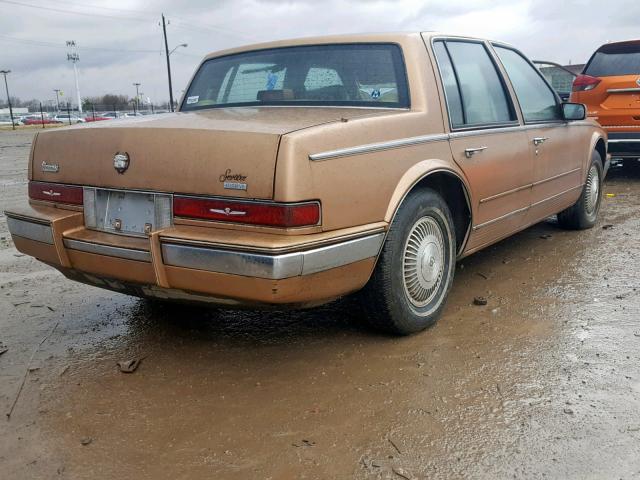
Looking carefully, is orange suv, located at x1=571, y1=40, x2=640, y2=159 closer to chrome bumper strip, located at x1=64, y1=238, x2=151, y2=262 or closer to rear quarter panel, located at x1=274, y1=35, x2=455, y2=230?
rear quarter panel, located at x1=274, y1=35, x2=455, y2=230

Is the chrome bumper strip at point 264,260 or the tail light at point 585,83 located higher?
the tail light at point 585,83

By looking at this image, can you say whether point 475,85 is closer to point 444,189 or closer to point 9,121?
point 444,189

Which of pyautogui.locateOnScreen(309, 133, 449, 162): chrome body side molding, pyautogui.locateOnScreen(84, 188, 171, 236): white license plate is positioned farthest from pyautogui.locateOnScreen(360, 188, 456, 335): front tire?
pyautogui.locateOnScreen(84, 188, 171, 236): white license plate

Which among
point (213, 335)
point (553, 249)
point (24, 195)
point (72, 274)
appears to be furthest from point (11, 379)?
point (24, 195)

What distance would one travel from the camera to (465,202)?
3.59 meters

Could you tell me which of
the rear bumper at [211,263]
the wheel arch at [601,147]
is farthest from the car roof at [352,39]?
the wheel arch at [601,147]

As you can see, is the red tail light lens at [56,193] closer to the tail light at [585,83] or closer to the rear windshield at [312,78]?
the rear windshield at [312,78]

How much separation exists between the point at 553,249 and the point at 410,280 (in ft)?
7.77

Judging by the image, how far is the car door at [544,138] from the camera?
438cm

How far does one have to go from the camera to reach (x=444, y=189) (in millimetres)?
3578

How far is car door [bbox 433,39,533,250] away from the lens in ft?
11.8

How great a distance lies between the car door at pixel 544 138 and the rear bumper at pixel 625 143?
3.21 meters

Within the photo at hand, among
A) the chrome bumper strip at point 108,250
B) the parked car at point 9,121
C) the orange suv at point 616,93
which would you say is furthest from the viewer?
the parked car at point 9,121

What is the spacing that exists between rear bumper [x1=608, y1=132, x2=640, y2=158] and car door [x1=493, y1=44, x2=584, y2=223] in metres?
3.21
